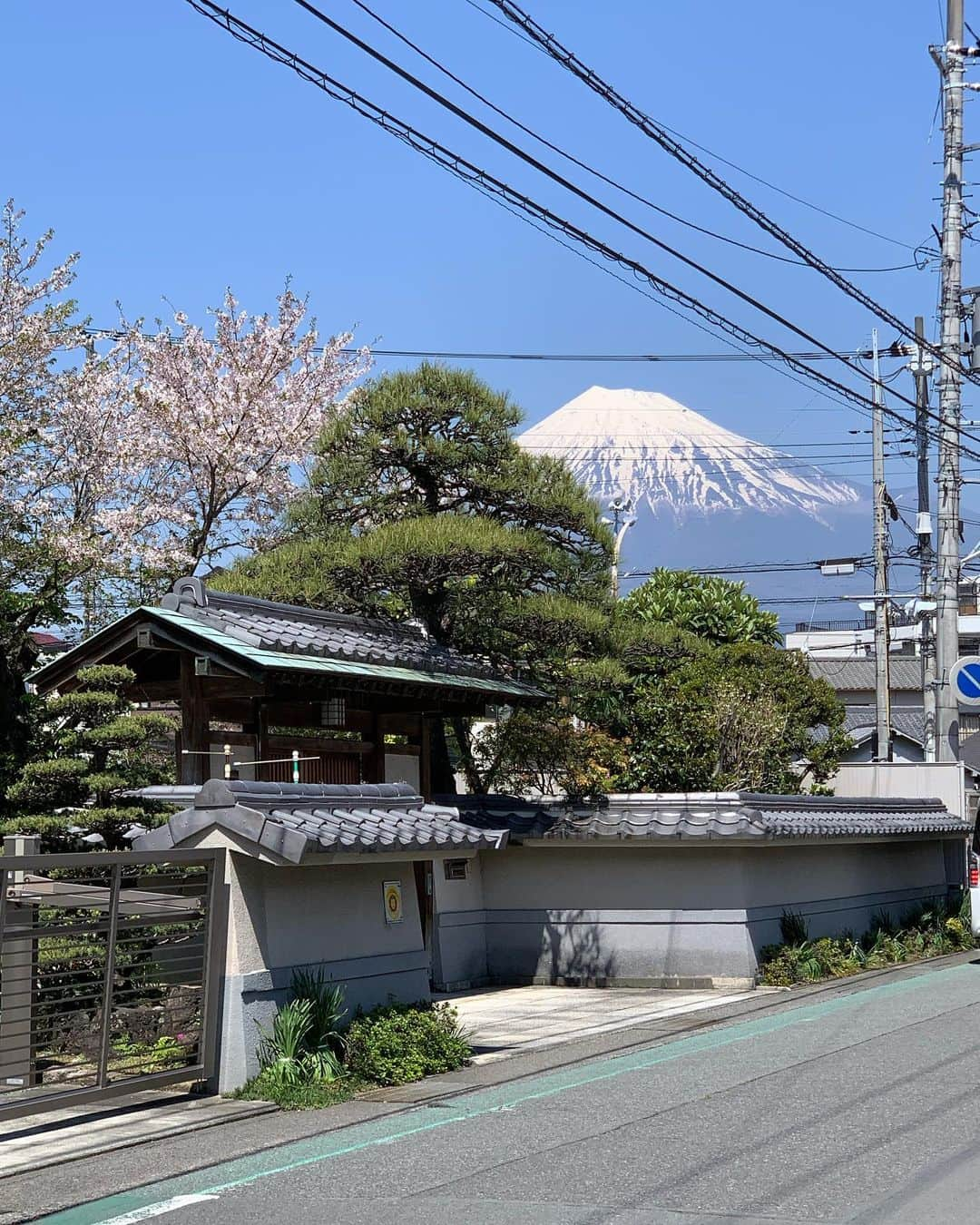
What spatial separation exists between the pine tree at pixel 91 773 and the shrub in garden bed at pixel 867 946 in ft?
31.4

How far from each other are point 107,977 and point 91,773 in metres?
2.97

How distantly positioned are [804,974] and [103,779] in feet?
34.8

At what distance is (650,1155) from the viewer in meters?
8.43

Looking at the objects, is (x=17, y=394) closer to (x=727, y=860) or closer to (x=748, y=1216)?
(x=727, y=860)

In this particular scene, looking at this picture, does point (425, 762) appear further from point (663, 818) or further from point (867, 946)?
point (867, 946)

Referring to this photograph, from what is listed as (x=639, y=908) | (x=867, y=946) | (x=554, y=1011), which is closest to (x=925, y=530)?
(x=867, y=946)

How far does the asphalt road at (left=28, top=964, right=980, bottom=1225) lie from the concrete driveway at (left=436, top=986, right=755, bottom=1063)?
6.45 feet

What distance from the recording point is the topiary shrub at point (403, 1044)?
1144 centimetres

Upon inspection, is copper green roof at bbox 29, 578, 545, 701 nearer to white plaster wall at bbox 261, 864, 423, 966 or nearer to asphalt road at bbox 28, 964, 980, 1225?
white plaster wall at bbox 261, 864, 423, 966

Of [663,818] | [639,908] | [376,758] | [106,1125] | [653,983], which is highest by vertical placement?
[376,758]

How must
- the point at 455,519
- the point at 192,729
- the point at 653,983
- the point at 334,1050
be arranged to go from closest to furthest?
the point at 334,1050, the point at 192,729, the point at 455,519, the point at 653,983

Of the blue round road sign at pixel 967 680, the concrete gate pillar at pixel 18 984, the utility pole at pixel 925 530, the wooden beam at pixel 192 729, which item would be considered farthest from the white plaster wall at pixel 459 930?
the utility pole at pixel 925 530

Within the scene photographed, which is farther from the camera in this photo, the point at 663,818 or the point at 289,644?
the point at 663,818

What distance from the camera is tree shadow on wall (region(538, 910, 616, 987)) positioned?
19.4 meters
